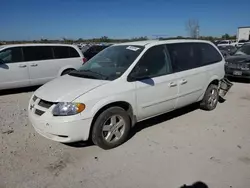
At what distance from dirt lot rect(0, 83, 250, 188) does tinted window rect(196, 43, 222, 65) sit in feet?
4.53

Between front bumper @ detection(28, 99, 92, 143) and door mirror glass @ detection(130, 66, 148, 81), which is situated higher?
door mirror glass @ detection(130, 66, 148, 81)

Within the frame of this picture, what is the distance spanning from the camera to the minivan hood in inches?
142

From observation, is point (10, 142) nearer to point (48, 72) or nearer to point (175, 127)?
point (175, 127)

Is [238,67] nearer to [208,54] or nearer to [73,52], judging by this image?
[208,54]

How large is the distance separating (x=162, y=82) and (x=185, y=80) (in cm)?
71

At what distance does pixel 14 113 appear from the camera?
19.4 feet

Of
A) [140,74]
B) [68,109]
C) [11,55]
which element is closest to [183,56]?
[140,74]

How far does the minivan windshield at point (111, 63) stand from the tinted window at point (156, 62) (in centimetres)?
16

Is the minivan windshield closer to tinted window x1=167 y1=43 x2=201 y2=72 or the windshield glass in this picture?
tinted window x1=167 y1=43 x2=201 y2=72

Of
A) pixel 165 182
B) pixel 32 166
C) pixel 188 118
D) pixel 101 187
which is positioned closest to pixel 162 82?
pixel 188 118

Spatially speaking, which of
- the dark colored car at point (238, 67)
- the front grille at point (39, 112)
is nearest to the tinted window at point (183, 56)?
the front grille at point (39, 112)

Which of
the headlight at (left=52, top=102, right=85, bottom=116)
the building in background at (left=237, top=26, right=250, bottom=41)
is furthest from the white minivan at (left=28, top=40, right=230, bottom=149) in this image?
the building in background at (left=237, top=26, right=250, bottom=41)

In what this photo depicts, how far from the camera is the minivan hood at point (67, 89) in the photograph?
11.8 ft

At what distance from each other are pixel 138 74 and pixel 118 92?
0.51 m
